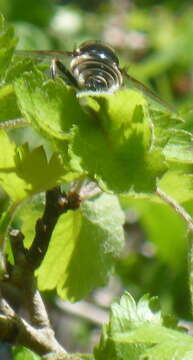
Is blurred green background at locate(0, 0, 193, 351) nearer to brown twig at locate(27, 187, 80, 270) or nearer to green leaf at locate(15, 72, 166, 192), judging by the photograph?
brown twig at locate(27, 187, 80, 270)

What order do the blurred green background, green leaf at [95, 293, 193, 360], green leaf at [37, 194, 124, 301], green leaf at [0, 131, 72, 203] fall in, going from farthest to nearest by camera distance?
the blurred green background → green leaf at [37, 194, 124, 301] → green leaf at [0, 131, 72, 203] → green leaf at [95, 293, 193, 360]

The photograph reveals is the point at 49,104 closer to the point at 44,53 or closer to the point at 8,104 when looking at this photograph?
the point at 8,104

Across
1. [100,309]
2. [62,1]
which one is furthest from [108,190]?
[62,1]

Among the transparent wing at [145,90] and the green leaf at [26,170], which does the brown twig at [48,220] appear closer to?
the green leaf at [26,170]

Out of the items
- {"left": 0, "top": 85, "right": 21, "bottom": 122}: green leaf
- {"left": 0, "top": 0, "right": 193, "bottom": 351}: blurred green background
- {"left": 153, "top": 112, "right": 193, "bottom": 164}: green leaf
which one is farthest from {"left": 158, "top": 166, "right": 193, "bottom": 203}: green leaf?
{"left": 0, "top": 0, "right": 193, "bottom": 351}: blurred green background

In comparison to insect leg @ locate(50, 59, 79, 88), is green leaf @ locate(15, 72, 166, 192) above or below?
above

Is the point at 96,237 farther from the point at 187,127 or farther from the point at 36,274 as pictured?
the point at 187,127

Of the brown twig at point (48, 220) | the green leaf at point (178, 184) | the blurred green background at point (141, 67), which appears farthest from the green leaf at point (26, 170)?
the blurred green background at point (141, 67)
